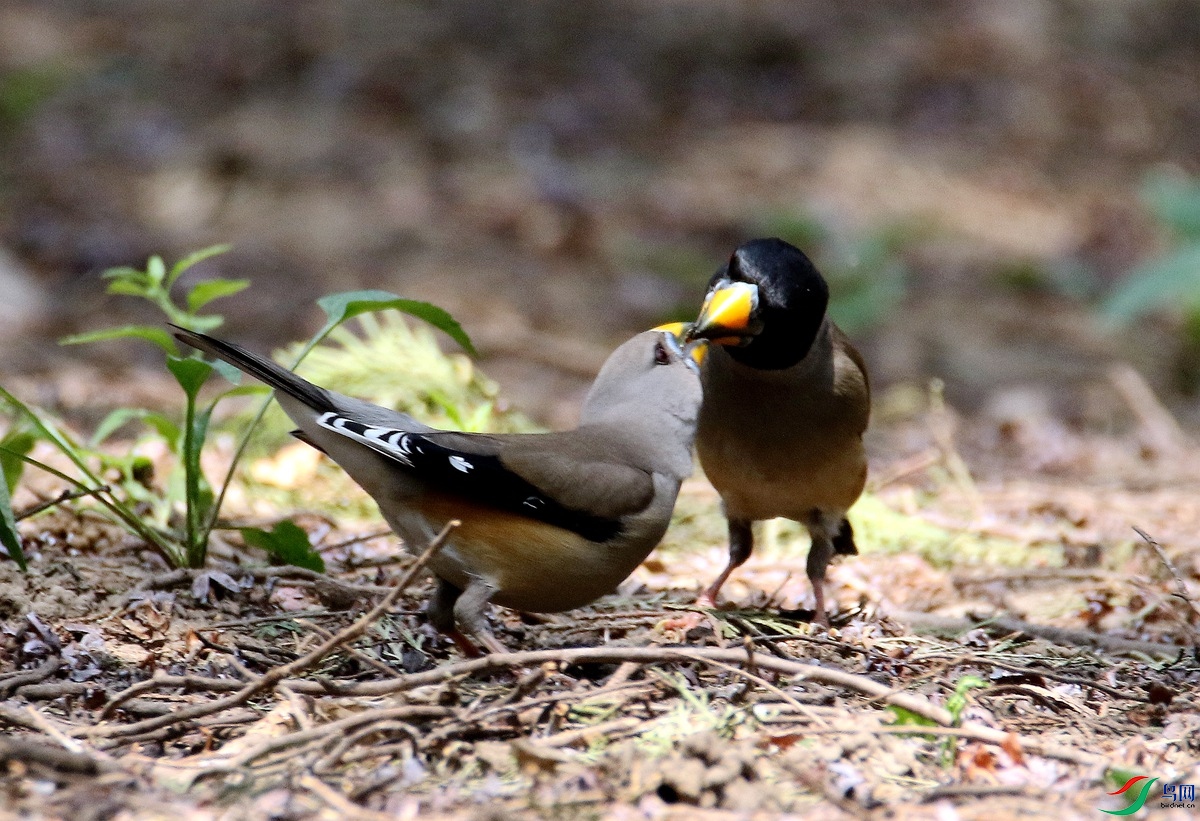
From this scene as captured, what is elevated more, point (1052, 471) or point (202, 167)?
point (202, 167)

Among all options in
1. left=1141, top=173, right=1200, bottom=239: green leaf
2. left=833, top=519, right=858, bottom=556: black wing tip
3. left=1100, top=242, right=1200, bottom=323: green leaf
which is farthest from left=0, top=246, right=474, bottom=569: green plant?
left=1141, top=173, right=1200, bottom=239: green leaf

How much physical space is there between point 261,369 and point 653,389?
1.30m

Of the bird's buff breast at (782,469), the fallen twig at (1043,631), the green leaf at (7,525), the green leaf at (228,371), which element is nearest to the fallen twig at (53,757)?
the green leaf at (7,525)

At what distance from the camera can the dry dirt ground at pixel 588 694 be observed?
299 centimetres

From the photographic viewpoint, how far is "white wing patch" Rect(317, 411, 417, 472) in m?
3.74

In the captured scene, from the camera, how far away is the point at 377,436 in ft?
12.3

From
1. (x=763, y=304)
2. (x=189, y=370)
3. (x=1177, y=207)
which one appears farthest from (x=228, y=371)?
(x=1177, y=207)

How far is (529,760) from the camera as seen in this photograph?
3.12 metres

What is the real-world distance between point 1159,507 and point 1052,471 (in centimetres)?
121

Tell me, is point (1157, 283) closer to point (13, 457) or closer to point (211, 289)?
point (211, 289)

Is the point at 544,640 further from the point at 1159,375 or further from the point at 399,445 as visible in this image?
the point at 1159,375

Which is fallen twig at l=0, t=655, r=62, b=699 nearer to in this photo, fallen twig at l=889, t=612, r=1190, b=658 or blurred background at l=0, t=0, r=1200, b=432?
fallen twig at l=889, t=612, r=1190, b=658

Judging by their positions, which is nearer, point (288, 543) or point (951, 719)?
point (951, 719)

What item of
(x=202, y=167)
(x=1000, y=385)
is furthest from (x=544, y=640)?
(x=202, y=167)
